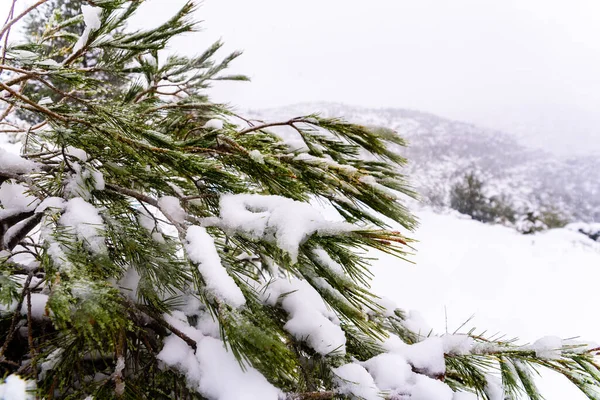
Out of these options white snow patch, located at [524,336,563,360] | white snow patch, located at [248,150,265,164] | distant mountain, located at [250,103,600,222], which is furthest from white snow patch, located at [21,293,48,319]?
distant mountain, located at [250,103,600,222]

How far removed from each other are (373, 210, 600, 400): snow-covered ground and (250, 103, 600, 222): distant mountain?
13.3 feet

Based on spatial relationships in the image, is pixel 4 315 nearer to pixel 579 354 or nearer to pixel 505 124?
pixel 579 354

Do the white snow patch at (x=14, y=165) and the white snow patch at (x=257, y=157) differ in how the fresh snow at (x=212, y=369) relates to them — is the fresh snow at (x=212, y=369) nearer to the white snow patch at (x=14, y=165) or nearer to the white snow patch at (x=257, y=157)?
the white snow patch at (x=257, y=157)

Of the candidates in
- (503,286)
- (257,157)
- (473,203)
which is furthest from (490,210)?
(257,157)

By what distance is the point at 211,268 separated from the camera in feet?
1.95

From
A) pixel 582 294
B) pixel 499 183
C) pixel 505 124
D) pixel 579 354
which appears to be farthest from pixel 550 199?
pixel 579 354

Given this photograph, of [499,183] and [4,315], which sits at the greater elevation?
[4,315]

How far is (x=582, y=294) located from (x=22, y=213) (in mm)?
6572

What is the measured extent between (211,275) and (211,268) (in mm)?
14

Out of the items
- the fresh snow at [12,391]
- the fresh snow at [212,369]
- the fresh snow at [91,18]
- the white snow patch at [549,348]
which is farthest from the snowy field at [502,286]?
the fresh snow at [12,391]

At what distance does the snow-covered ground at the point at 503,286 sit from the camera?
430 centimetres

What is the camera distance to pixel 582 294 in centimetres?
514

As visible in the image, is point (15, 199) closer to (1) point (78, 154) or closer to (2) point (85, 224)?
(1) point (78, 154)

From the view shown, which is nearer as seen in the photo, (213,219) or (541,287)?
(213,219)
